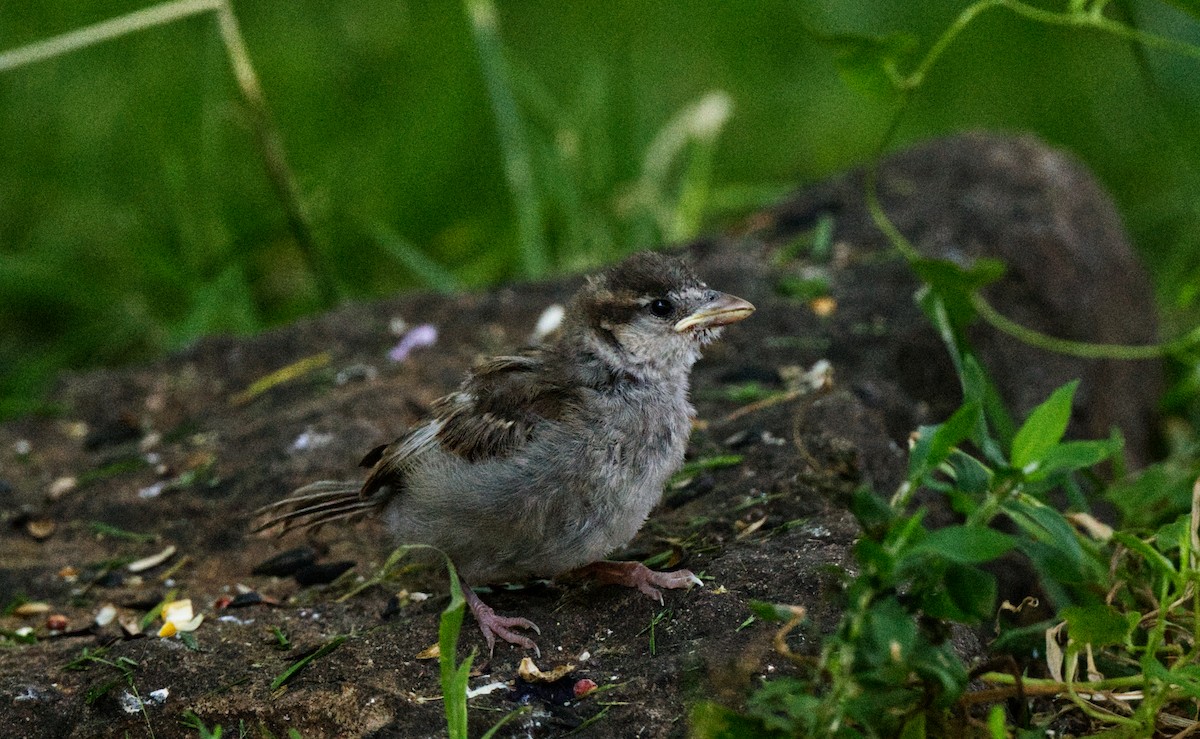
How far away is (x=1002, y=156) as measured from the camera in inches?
246

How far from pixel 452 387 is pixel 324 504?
105 centimetres

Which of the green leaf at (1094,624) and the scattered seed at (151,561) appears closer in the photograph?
the green leaf at (1094,624)

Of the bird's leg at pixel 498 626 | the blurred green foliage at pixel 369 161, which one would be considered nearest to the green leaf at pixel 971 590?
the bird's leg at pixel 498 626

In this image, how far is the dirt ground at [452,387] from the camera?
318 centimetres

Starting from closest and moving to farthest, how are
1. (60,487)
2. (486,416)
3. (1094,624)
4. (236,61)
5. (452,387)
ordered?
1. (1094,624)
2. (486,416)
3. (60,487)
4. (452,387)
5. (236,61)

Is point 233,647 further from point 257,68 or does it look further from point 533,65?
point 533,65

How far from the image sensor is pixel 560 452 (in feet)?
11.7

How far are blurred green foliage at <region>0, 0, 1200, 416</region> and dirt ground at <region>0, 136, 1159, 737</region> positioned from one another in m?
0.87

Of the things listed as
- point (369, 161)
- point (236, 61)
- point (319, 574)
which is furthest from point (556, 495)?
point (369, 161)

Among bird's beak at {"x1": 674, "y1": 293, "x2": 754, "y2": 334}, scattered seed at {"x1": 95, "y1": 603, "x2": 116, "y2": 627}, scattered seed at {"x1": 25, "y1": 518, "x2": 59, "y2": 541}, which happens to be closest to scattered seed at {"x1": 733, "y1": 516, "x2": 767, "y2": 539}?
bird's beak at {"x1": 674, "y1": 293, "x2": 754, "y2": 334}

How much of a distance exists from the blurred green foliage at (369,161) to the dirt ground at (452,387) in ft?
2.86

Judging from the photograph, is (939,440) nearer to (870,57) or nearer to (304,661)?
(304,661)

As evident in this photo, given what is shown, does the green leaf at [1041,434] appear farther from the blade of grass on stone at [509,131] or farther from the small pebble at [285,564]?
the blade of grass on stone at [509,131]

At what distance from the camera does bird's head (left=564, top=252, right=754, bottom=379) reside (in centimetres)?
386
